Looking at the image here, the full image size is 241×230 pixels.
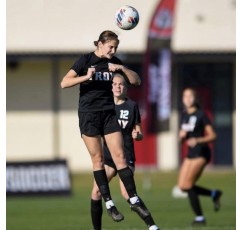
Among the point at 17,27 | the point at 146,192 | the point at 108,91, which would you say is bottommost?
the point at 146,192

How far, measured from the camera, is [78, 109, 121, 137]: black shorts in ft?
43.7

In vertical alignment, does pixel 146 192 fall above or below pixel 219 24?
below

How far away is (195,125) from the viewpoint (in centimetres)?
1797

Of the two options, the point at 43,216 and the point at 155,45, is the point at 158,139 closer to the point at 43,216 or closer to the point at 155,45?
the point at 155,45

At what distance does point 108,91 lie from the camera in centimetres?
1340

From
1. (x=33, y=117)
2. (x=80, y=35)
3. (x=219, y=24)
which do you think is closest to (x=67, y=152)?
(x=33, y=117)

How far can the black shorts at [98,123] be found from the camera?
13.3 meters

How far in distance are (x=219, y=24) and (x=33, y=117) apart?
6337 millimetres

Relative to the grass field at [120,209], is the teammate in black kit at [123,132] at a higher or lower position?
higher

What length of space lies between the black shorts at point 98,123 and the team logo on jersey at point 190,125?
15.3 feet

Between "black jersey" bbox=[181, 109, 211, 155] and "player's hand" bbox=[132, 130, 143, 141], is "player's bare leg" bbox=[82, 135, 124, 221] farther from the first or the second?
"black jersey" bbox=[181, 109, 211, 155]

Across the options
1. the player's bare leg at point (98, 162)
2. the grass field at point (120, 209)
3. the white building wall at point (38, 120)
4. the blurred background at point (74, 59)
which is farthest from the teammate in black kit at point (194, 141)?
the white building wall at point (38, 120)

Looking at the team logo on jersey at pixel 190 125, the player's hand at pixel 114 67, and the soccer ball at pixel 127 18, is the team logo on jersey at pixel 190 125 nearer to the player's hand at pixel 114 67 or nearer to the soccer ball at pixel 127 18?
the soccer ball at pixel 127 18

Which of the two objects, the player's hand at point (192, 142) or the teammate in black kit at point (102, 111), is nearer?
the teammate in black kit at point (102, 111)
